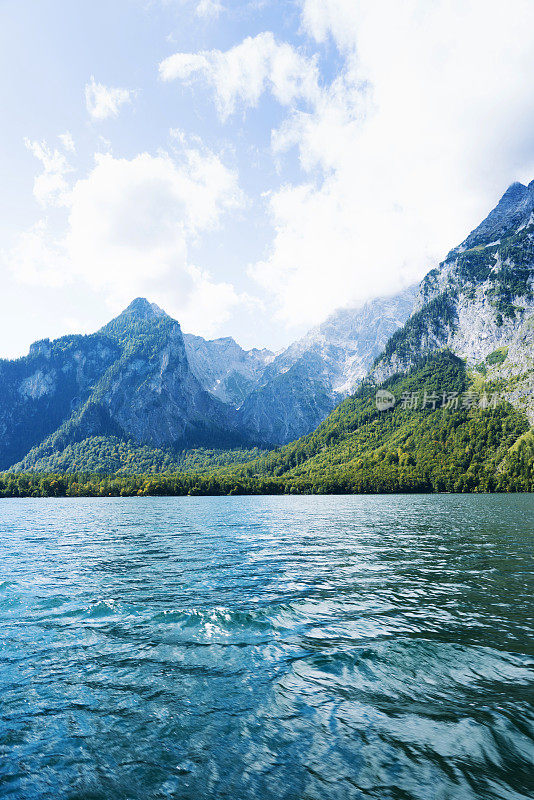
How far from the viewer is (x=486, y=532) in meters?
50.2

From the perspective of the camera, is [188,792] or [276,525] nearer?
[188,792]

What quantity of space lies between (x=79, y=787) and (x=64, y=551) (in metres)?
36.6

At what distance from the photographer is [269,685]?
13086mm

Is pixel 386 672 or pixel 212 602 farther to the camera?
pixel 212 602

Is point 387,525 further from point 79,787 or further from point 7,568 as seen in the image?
point 79,787

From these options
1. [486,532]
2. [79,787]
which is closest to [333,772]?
[79,787]

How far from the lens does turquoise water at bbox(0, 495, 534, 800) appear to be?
29.4 feet

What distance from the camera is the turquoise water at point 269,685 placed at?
895 cm

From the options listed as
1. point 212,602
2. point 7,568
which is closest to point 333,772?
point 212,602

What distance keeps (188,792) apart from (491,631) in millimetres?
13975

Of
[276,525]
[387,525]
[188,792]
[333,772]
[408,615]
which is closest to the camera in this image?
[188,792]

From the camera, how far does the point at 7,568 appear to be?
31984 millimetres

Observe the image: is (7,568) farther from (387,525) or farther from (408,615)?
(387,525)

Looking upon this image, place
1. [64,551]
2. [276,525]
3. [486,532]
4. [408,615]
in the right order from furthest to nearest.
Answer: [276,525]
[486,532]
[64,551]
[408,615]
